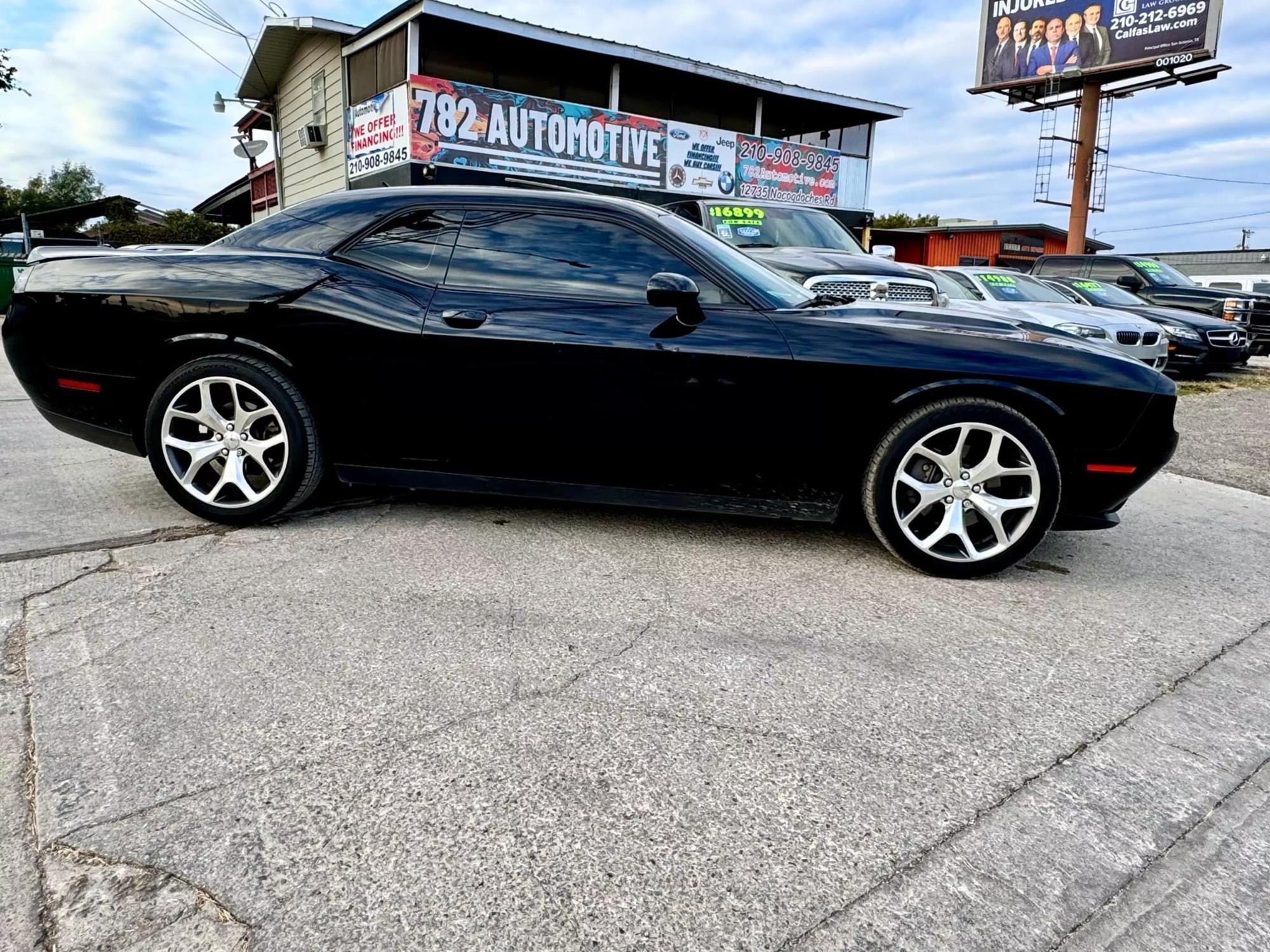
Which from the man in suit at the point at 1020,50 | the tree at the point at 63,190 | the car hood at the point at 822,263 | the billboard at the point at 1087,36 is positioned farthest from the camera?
the tree at the point at 63,190

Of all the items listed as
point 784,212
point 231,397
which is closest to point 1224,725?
point 231,397

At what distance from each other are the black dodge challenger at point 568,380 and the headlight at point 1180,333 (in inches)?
358

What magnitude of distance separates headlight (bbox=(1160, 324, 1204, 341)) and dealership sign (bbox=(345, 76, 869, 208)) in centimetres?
826

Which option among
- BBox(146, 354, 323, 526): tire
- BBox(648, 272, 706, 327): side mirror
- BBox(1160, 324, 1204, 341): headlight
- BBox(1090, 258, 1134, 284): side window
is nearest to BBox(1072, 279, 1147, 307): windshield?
BBox(1160, 324, 1204, 341): headlight

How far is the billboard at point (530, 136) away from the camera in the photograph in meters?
14.4

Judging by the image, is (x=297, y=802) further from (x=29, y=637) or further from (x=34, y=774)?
(x=29, y=637)

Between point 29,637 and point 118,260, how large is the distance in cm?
192

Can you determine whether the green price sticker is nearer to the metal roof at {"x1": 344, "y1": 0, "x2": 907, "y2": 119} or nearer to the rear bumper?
the rear bumper

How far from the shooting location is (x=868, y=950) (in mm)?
1430

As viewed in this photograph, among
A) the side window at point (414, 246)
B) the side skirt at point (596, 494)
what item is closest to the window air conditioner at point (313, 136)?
the side window at point (414, 246)

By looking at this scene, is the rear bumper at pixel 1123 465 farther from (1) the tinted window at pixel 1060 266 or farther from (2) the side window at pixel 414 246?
(1) the tinted window at pixel 1060 266

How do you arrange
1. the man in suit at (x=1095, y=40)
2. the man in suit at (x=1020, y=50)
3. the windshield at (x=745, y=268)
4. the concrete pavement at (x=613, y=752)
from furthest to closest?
the man in suit at (x=1020, y=50)
the man in suit at (x=1095, y=40)
the windshield at (x=745, y=268)
the concrete pavement at (x=613, y=752)

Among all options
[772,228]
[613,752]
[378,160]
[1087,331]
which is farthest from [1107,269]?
[613,752]

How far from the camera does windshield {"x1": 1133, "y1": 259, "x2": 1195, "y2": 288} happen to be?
Result: 13594 mm
